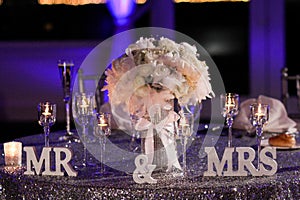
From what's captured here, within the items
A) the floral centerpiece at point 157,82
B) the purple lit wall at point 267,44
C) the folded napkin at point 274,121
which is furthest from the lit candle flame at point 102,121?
the purple lit wall at point 267,44

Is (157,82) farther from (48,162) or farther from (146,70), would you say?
(48,162)

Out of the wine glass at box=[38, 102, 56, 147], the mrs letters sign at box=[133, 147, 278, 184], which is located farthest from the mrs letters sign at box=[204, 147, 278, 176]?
the wine glass at box=[38, 102, 56, 147]

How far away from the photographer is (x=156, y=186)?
6.69 ft

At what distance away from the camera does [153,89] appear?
7.18 feet

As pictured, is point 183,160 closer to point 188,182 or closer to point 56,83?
point 188,182

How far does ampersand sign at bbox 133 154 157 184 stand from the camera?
6.82 ft

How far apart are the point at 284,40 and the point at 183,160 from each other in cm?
Result: 613

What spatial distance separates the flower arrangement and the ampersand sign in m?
0.19

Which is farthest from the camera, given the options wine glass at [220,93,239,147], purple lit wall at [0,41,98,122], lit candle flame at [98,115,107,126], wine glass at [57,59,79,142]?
purple lit wall at [0,41,98,122]

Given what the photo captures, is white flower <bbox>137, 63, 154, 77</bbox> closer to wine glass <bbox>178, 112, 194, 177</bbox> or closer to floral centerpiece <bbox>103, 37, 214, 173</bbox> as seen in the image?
floral centerpiece <bbox>103, 37, 214, 173</bbox>

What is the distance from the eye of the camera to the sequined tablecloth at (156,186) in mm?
1997

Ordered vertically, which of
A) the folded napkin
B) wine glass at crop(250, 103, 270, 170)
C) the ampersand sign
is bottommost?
the ampersand sign

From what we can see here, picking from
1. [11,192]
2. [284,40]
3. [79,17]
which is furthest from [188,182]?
[79,17]

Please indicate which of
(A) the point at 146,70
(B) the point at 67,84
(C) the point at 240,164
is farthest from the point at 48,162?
(B) the point at 67,84
